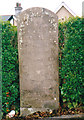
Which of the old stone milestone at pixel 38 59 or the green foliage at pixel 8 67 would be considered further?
the green foliage at pixel 8 67

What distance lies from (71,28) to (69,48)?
506mm

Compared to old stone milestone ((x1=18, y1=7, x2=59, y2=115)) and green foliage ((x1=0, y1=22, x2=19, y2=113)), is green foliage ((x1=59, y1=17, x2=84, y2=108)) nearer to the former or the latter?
old stone milestone ((x1=18, y1=7, x2=59, y2=115))

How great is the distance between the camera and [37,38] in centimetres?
336

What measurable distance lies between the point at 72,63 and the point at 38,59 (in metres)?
0.87

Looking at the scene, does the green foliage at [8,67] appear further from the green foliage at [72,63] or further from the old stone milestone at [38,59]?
the green foliage at [72,63]

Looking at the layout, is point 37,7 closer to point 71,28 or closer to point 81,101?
point 71,28

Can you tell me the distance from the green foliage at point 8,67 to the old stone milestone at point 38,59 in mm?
231

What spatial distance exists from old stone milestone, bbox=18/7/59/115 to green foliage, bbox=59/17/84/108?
0.82 ft

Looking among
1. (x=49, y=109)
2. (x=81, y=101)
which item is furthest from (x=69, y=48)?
(x=49, y=109)

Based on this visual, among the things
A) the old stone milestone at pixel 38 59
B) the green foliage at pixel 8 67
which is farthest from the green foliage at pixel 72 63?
the green foliage at pixel 8 67

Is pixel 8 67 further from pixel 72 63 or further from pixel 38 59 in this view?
pixel 72 63

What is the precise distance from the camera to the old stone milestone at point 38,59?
3.36m

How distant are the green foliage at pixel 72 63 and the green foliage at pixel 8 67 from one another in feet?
4.03

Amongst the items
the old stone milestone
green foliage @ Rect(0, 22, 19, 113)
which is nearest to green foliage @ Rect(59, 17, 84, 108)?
the old stone milestone
